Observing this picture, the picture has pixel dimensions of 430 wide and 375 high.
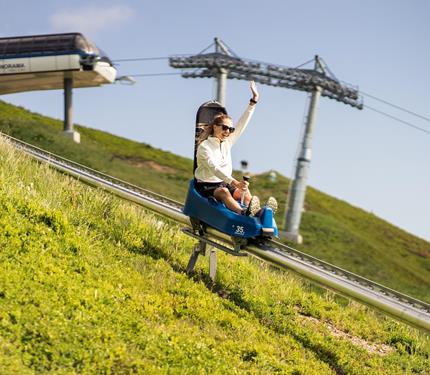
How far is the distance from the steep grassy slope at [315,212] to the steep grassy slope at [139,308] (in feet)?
66.7

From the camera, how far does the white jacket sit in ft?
27.8

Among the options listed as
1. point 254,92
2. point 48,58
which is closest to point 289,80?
point 48,58

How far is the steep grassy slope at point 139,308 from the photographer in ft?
20.2

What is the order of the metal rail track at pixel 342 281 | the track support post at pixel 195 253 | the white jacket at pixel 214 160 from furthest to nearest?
the track support post at pixel 195 253 < the white jacket at pixel 214 160 < the metal rail track at pixel 342 281

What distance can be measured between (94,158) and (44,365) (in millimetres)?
36038

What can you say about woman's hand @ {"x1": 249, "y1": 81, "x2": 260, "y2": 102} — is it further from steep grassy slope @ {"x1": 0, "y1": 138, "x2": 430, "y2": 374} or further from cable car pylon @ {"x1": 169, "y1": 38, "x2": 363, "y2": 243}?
cable car pylon @ {"x1": 169, "y1": 38, "x2": 363, "y2": 243}

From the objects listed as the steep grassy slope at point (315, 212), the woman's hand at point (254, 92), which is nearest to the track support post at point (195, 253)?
the woman's hand at point (254, 92)

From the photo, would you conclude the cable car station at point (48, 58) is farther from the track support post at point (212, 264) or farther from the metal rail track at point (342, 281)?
the track support post at point (212, 264)

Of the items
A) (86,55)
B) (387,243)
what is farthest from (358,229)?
(86,55)

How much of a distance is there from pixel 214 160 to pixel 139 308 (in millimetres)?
2527

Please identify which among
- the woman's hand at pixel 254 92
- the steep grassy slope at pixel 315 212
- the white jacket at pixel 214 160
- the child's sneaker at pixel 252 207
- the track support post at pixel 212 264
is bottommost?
the steep grassy slope at pixel 315 212

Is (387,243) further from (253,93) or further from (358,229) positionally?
(253,93)

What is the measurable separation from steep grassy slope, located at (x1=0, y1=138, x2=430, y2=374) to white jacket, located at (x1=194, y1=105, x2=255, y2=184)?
→ 5.03 ft

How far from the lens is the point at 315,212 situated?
51.1m
